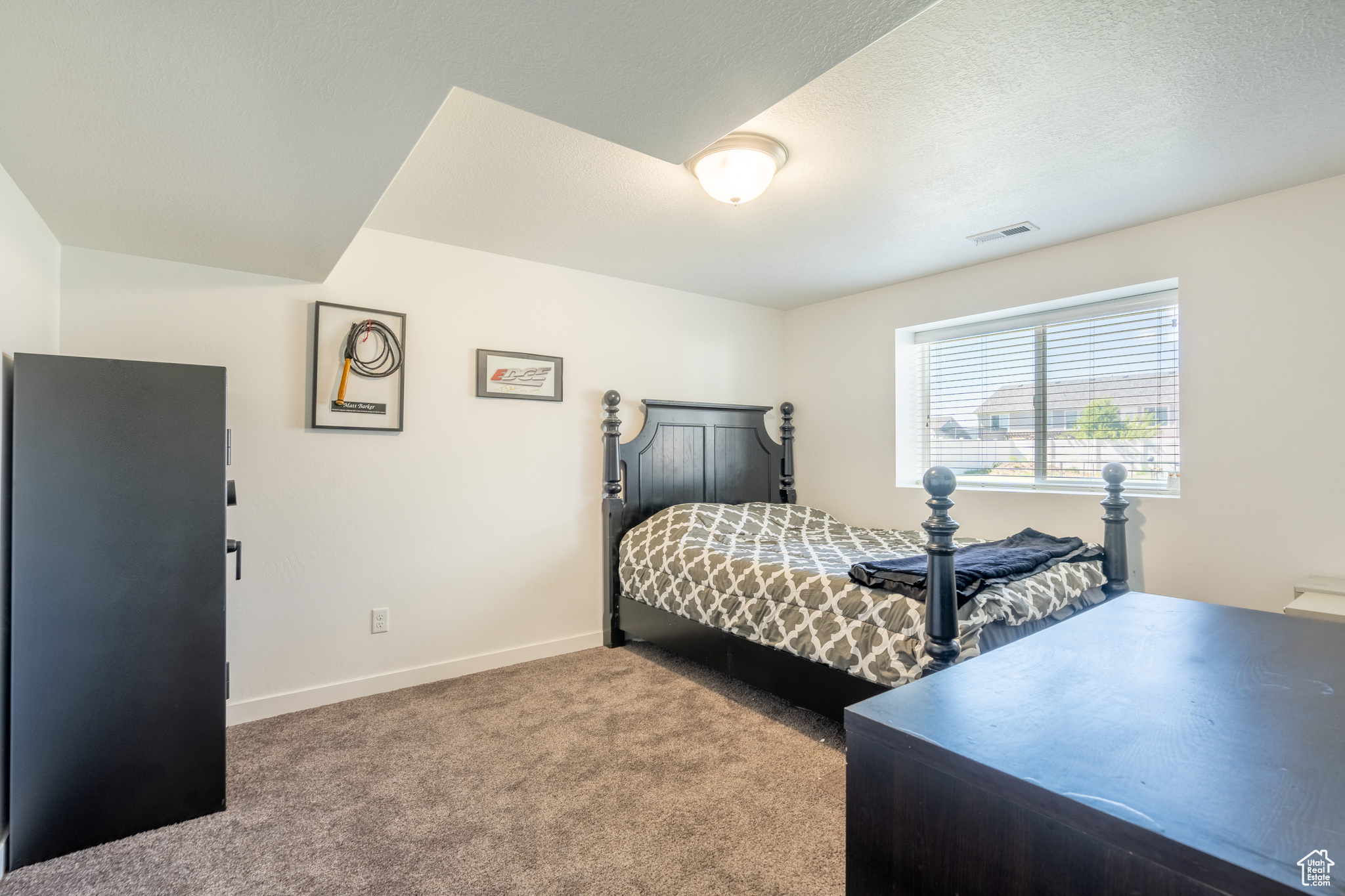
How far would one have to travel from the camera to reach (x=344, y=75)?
4.11 feet

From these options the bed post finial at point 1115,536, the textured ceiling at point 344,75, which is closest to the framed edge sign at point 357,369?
the textured ceiling at point 344,75

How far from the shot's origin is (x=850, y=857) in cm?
69

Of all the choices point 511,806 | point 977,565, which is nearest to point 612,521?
point 511,806

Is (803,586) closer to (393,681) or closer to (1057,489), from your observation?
(1057,489)

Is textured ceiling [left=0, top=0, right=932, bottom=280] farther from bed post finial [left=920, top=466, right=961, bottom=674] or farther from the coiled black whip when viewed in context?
bed post finial [left=920, top=466, right=961, bottom=674]

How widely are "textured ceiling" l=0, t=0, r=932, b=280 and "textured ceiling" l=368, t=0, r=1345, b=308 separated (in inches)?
21.5

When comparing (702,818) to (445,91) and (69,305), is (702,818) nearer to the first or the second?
(445,91)

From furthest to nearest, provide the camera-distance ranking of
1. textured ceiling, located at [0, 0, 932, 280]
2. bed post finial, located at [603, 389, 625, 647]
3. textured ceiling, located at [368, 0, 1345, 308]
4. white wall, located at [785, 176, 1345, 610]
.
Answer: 1. bed post finial, located at [603, 389, 625, 647]
2. white wall, located at [785, 176, 1345, 610]
3. textured ceiling, located at [368, 0, 1345, 308]
4. textured ceiling, located at [0, 0, 932, 280]

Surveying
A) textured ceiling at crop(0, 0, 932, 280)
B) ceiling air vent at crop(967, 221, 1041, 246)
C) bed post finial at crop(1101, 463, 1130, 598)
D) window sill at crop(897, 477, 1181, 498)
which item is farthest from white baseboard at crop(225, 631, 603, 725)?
ceiling air vent at crop(967, 221, 1041, 246)

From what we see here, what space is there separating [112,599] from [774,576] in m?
2.19

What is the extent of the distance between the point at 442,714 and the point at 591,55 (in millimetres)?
2510

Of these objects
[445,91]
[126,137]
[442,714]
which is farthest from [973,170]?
[442,714]

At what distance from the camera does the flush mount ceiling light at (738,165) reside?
2.10 metres

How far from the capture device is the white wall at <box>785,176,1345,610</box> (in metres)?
2.40
